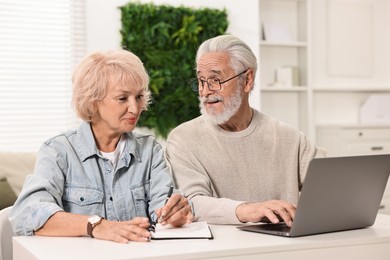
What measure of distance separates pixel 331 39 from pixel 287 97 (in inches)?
32.5

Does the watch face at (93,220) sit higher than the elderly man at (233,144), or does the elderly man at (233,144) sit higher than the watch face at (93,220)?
the elderly man at (233,144)

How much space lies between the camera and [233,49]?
2.72 metres

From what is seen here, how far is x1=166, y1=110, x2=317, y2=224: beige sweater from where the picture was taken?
2.61 m

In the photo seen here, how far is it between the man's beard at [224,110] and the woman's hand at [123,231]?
0.85m

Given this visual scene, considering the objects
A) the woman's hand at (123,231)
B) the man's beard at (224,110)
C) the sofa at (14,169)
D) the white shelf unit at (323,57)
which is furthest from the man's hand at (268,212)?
the white shelf unit at (323,57)

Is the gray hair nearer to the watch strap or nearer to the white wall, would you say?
the watch strap

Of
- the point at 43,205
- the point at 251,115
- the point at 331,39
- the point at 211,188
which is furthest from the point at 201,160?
the point at 331,39

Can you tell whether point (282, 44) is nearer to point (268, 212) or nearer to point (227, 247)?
point (268, 212)

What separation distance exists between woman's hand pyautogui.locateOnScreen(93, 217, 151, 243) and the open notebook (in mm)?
53

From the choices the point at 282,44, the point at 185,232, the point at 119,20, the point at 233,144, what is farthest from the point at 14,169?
the point at 282,44

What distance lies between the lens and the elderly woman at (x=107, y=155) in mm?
2256

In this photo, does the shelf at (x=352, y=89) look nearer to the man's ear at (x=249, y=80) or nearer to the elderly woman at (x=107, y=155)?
the man's ear at (x=249, y=80)

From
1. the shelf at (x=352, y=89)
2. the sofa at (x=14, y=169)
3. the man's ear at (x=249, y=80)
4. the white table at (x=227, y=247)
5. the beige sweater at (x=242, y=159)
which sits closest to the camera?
the white table at (x=227, y=247)

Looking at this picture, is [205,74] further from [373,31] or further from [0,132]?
[373,31]
